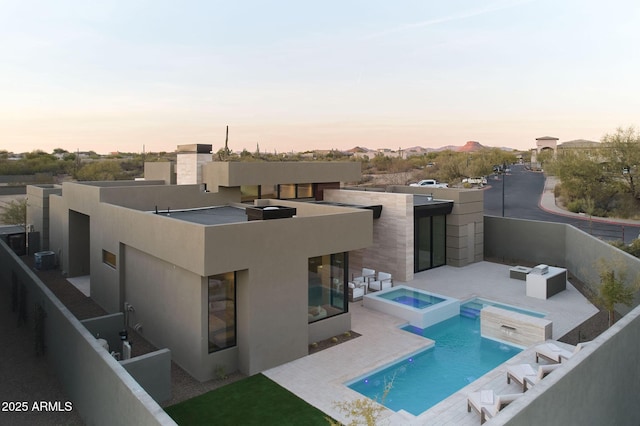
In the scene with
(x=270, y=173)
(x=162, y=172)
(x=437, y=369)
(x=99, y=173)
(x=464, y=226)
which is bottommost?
(x=437, y=369)

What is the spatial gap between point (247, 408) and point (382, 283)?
33.1 ft

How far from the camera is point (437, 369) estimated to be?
468 inches

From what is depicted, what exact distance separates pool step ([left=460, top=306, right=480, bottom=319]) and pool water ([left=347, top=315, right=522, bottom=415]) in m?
1.12

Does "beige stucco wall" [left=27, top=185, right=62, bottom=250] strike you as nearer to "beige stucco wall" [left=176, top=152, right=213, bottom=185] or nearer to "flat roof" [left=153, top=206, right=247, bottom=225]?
"beige stucco wall" [left=176, top=152, right=213, bottom=185]

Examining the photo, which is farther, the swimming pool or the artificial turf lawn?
the swimming pool

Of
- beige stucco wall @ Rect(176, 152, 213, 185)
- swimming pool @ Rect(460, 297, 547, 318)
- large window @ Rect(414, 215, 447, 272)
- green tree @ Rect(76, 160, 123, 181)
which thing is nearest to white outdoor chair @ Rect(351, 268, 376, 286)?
large window @ Rect(414, 215, 447, 272)

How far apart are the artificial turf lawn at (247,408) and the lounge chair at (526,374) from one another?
4811 millimetres

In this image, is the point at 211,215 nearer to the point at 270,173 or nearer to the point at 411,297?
the point at 270,173

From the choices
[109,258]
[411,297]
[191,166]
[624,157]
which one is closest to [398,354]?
[411,297]

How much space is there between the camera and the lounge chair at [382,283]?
60.6 ft

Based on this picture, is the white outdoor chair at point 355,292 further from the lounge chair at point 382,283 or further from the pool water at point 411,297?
the pool water at point 411,297

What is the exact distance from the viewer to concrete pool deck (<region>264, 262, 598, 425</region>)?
9.55 m

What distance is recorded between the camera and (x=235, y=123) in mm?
51219

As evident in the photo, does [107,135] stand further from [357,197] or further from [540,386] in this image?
[540,386]
